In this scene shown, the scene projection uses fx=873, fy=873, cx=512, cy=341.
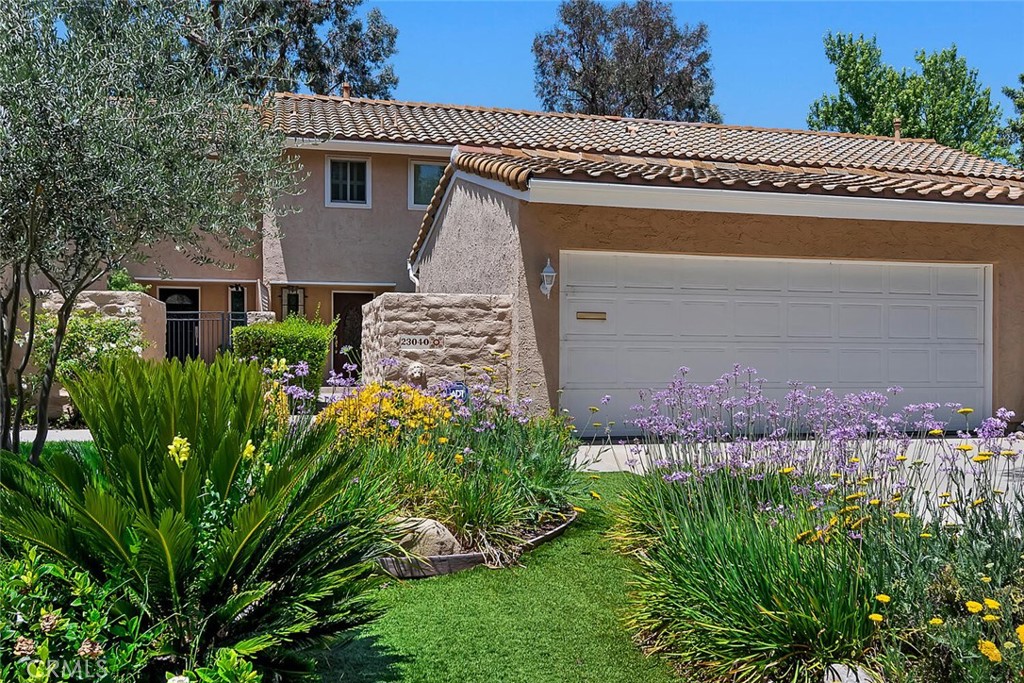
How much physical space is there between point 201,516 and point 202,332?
1858cm

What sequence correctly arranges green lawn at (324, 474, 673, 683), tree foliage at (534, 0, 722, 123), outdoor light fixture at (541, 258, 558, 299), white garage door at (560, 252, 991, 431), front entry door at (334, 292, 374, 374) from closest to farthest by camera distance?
green lawn at (324, 474, 673, 683) < outdoor light fixture at (541, 258, 558, 299) < white garage door at (560, 252, 991, 431) < front entry door at (334, 292, 374, 374) < tree foliage at (534, 0, 722, 123)

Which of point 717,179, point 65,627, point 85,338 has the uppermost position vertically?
point 717,179

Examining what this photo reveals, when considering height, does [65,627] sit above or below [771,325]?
below

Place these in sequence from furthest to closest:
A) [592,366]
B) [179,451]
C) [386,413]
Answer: [592,366], [386,413], [179,451]

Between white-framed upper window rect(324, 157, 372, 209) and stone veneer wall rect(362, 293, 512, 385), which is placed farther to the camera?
white-framed upper window rect(324, 157, 372, 209)

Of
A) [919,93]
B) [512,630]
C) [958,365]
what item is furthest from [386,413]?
[919,93]

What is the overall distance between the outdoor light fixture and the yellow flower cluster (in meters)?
3.88

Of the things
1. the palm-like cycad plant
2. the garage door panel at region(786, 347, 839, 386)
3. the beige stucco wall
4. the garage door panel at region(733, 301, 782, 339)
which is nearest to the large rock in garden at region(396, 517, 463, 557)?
the palm-like cycad plant

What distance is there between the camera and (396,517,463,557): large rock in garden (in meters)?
5.95

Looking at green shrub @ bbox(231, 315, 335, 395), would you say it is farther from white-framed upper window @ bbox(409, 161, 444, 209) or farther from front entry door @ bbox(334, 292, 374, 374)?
white-framed upper window @ bbox(409, 161, 444, 209)

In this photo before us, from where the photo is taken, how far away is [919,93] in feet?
96.0

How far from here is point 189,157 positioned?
6.85 meters

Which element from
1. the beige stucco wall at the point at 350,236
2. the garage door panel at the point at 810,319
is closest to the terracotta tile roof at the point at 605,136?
the beige stucco wall at the point at 350,236

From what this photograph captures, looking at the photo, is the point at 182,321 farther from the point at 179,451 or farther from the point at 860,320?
the point at 179,451
